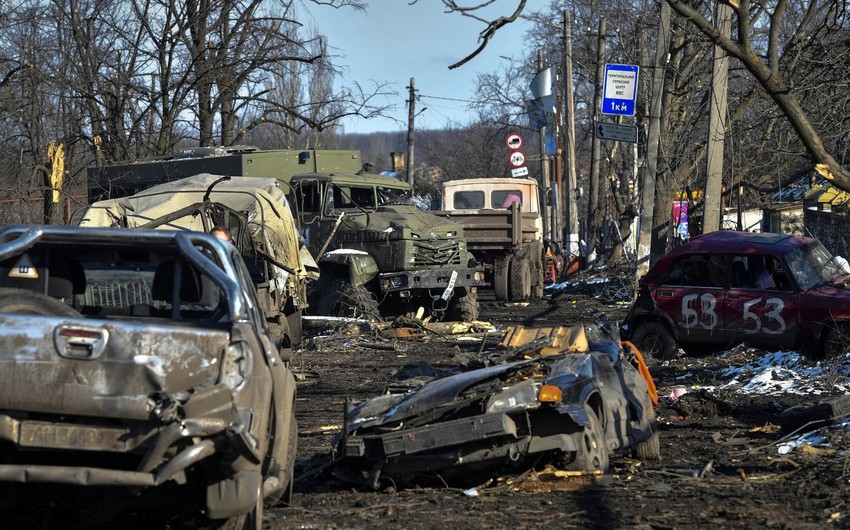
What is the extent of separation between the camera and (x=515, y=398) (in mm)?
6543

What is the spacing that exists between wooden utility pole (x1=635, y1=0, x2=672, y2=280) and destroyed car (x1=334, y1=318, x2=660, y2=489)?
36.3ft

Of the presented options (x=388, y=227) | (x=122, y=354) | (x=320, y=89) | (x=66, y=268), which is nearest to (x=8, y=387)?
(x=122, y=354)

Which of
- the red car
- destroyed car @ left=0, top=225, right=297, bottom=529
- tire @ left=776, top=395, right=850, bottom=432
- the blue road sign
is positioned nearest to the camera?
destroyed car @ left=0, top=225, right=297, bottom=529

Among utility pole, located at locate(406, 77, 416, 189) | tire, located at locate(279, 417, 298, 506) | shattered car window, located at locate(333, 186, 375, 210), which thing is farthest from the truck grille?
utility pole, located at locate(406, 77, 416, 189)

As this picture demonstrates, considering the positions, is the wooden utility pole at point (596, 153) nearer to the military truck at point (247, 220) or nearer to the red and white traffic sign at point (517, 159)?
the red and white traffic sign at point (517, 159)

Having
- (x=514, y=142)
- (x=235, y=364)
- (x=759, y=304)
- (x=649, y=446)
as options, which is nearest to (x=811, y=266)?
(x=759, y=304)

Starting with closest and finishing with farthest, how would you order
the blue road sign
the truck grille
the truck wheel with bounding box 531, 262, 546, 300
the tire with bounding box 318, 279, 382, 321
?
the tire with bounding box 318, 279, 382, 321 → the truck grille → the blue road sign → the truck wheel with bounding box 531, 262, 546, 300

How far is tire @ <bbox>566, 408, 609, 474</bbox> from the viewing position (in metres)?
6.60

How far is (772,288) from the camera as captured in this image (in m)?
12.4

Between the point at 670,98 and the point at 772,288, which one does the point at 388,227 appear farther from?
the point at 670,98

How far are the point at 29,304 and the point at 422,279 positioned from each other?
1257 centimetres

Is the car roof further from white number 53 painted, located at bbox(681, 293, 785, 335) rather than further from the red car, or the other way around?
white number 53 painted, located at bbox(681, 293, 785, 335)

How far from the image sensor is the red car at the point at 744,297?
11.9 m

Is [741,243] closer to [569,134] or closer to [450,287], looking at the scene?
[450,287]
